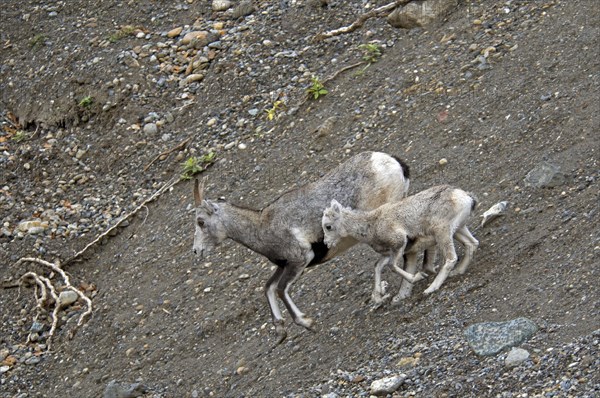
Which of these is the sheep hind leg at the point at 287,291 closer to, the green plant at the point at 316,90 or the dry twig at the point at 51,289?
the dry twig at the point at 51,289

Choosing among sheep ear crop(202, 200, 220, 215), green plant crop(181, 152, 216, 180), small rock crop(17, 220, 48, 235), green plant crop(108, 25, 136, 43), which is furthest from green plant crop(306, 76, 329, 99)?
sheep ear crop(202, 200, 220, 215)

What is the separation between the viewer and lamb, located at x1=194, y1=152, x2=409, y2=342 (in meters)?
12.3

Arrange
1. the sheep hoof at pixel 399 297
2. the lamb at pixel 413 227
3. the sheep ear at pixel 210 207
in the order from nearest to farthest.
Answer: the lamb at pixel 413 227, the sheep hoof at pixel 399 297, the sheep ear at pixel 210 207

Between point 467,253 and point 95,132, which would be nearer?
point 467,253

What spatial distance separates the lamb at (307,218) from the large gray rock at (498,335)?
1800mm

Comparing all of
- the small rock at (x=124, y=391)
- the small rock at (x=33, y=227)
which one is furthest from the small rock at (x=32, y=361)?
the small rock at (x=33, y=227)

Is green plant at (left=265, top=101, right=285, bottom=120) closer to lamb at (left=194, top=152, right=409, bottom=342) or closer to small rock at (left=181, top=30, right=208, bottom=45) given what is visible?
small rock at (left=181, top=30, right=208, bottom=45)

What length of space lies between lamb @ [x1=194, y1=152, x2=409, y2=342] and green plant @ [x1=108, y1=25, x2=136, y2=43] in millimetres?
7209

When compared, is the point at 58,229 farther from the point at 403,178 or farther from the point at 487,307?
the point at 487,307

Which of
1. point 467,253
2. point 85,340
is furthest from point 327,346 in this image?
point 85,340

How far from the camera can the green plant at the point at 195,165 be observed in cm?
1694

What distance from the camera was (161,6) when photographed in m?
19.9

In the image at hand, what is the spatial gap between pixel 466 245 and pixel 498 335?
159 centimetres

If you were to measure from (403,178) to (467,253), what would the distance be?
1102mm
